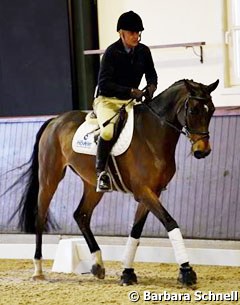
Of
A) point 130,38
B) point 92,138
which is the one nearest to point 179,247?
point 92,138

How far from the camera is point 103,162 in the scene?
4691 mm

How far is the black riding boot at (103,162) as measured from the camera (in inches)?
184

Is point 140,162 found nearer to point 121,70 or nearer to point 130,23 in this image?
point 121,70

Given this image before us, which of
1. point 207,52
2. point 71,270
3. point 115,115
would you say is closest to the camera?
point 115,115

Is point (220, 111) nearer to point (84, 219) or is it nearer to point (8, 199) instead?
point (84, 219)

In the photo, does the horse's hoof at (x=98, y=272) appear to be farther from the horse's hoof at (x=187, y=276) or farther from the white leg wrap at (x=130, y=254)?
the horse's hoof at (x=187, y=276)

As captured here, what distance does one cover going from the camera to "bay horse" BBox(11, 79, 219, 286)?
4.27m

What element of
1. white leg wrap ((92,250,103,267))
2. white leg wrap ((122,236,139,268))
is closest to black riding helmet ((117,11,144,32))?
white leg wrap ((122,236,139,268))

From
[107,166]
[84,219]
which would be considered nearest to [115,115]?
[107,166]

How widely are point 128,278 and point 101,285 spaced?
6.7 inches

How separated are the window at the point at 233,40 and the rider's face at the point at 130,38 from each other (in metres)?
3.10

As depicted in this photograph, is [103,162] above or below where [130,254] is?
above

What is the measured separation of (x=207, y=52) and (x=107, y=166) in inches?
132

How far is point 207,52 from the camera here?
775cm
